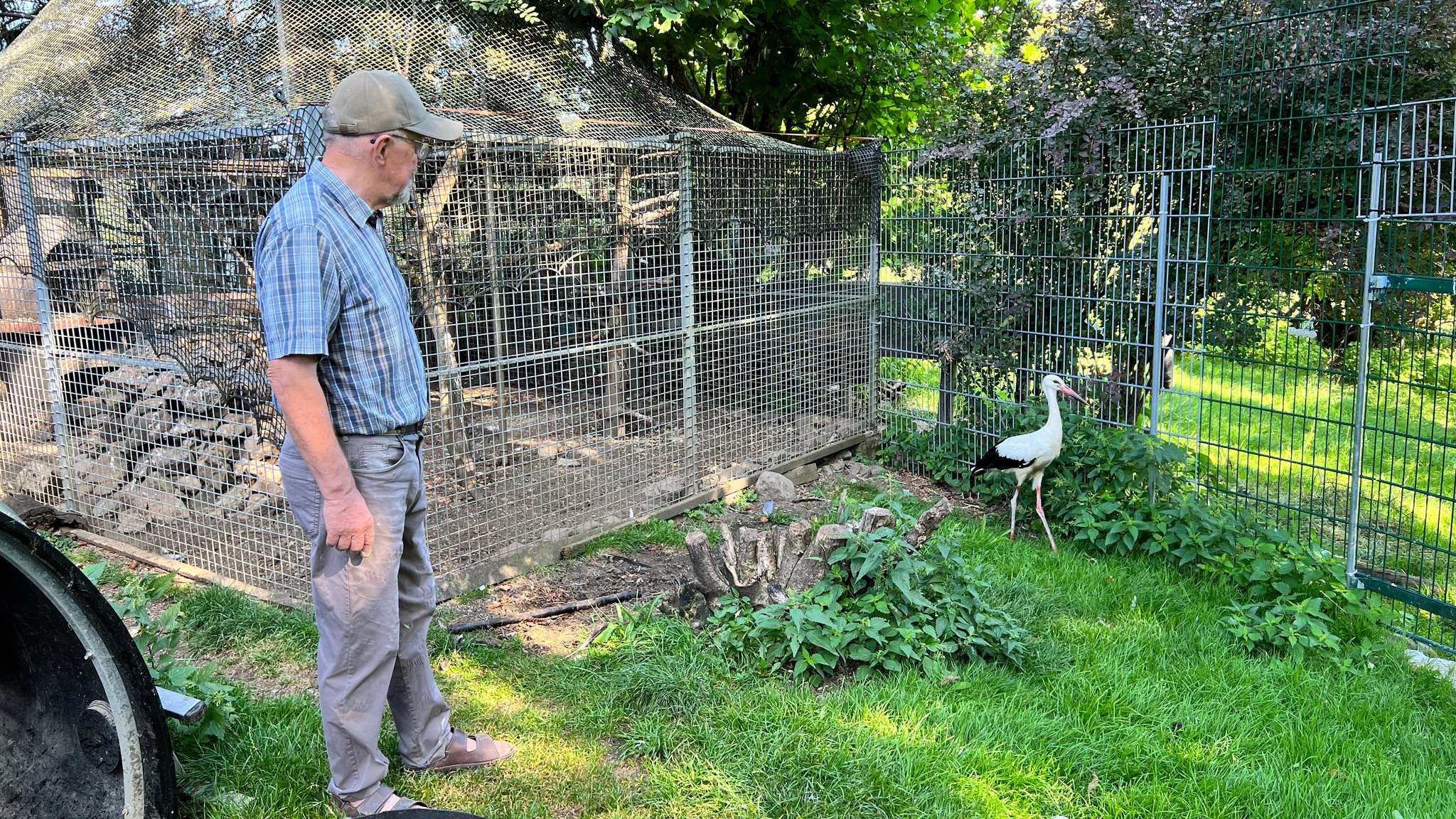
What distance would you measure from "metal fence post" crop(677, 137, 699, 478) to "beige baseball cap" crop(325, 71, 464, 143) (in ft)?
10.2

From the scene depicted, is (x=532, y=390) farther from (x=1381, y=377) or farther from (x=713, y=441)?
(x=1381, y=377)

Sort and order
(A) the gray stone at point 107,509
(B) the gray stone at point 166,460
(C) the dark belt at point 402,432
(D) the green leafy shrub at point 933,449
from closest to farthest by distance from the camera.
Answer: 1. (C) the dark belt at point 402,432
2. (B) the gray stone at point 166,460
3. (A) the gray stone at point 107,509
4. (D) the green leafy shrub at point 933,449

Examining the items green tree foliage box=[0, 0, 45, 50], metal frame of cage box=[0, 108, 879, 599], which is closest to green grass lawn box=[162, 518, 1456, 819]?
metal frame of cage box=[0, 108, 879, 599]

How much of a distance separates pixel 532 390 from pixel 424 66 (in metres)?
2.08

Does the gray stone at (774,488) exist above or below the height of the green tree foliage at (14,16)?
below

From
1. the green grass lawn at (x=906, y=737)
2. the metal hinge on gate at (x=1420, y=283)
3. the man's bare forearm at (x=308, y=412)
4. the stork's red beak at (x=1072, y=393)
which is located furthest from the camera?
the stork's red beak at (x=1072, y=393)

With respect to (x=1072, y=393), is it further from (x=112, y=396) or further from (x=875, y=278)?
(x=112, y=396)

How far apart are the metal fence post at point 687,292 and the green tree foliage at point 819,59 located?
1785mm

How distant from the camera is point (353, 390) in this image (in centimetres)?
262

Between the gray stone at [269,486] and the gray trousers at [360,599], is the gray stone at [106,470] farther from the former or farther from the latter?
the gray trousers at [360,599]

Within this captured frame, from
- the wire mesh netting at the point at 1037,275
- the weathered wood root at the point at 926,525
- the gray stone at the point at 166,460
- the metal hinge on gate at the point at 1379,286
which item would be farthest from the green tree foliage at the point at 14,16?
the metal hinge on gate at the point at 1379,286

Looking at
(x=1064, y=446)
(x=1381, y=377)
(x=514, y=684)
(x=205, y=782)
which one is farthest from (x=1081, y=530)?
(x=205, y=782)

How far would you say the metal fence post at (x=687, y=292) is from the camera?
5.72 m

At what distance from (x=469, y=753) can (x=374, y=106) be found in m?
2.11
